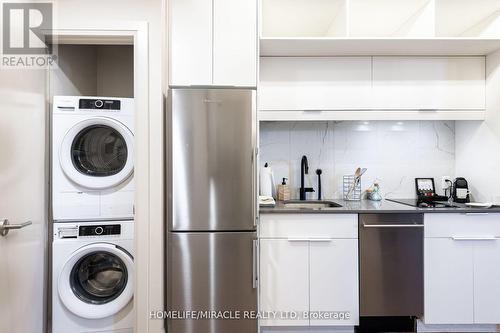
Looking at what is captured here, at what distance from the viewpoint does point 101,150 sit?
2.06 m

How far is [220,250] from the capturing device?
173 centimetres

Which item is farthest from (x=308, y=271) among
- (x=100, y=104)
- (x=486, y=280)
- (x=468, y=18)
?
(x=468, y=18)

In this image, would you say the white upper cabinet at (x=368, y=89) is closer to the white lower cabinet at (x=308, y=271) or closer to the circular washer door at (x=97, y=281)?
the white lower cabinet at (x=308, y=271)

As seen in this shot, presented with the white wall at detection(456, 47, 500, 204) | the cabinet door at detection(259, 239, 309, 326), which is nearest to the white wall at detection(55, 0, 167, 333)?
the cabinet door at detection(259, 239, 309, 326)

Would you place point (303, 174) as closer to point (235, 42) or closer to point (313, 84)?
point (313, 84)

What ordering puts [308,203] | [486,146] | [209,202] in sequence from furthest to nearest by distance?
[308,203] < [486,146] < [209,202]

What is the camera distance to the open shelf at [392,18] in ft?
6.50

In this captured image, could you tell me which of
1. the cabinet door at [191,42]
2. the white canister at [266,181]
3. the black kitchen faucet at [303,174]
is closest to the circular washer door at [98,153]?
the cabinet door at [191,42]

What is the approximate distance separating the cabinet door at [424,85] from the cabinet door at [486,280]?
1051 millimetres

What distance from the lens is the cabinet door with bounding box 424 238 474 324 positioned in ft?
6.07

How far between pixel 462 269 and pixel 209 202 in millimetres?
1769

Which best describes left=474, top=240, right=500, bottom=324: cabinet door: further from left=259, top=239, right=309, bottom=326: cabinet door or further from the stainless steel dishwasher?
left=259, top=239, right=309, bottom=326: cabinet door

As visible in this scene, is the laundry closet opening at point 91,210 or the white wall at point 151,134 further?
the laundry closet opening at point 91,210

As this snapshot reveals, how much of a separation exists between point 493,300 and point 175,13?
2898 millimetres
